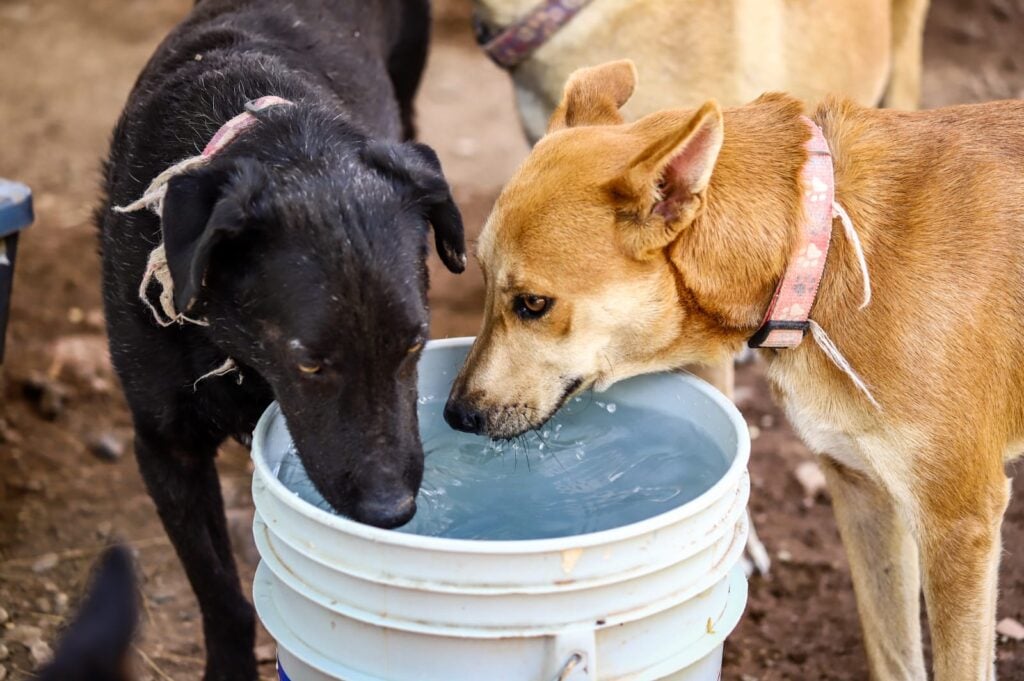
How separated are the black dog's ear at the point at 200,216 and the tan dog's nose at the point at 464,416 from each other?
70 centimetres

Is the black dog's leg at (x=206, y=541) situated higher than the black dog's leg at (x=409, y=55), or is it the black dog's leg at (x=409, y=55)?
the black dog's leg at (x=409, y=55)

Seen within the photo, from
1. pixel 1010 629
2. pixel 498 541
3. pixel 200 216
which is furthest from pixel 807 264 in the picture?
pixel 1010 629

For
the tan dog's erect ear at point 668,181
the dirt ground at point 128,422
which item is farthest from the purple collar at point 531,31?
the tan dog's erect ear at point 668,181

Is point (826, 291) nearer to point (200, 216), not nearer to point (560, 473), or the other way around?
point (560, 473)

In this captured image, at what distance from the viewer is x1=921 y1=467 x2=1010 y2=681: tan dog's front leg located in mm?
2738

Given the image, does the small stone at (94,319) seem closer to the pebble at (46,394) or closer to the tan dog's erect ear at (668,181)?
the pebble at (46,394)

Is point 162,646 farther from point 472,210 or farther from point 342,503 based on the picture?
point 472,210

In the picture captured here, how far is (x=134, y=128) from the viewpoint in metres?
3.21

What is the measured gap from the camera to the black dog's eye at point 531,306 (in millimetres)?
2838

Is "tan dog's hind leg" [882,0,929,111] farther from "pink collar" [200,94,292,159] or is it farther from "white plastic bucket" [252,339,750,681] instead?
"white plastic bucket" [252,339,750,681]

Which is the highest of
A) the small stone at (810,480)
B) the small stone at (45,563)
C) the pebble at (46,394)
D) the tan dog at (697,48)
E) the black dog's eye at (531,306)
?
the black dog's eye at (531,306)

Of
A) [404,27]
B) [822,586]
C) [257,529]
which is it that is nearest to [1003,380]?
[822,586]

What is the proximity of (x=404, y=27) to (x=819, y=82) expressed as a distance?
1711mm

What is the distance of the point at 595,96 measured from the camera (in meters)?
3.22
